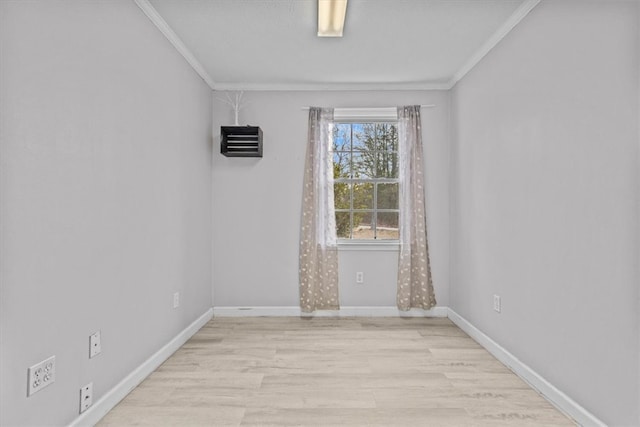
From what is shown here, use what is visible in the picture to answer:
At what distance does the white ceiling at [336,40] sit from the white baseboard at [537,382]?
7.85ft

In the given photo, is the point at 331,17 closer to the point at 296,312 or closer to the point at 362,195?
the point at 362,195

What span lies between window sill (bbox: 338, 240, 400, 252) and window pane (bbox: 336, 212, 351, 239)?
0.11m

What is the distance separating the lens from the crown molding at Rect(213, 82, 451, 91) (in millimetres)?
4289

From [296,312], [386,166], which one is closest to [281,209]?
[296,312]

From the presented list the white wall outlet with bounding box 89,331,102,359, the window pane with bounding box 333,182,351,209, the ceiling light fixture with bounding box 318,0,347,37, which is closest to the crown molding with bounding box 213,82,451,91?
the window pane with bounding box 333,182,351,209

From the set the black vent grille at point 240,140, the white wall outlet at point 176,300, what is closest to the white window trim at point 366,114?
the black vent grille at point 240,140

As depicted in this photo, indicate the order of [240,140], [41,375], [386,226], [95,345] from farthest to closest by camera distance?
1. [386,226]
2. [240,140]
3. [95,345]
4. [41,375]

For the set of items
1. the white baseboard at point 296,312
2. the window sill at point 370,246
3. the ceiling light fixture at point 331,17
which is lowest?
the white baseboard at point 296,312

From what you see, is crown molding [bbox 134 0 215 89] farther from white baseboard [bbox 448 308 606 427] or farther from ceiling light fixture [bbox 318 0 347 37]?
white baseboard [bbox 448 308 606 427]

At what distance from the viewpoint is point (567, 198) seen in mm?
2236

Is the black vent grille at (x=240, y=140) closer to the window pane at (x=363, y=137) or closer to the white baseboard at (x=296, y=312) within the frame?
the window pane at (x=363, y=137)

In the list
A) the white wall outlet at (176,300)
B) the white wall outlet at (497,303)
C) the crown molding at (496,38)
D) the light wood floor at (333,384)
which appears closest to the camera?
the light wood floor at (333,384)

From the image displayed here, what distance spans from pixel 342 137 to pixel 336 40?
135cm

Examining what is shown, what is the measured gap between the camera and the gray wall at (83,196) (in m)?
1.59
